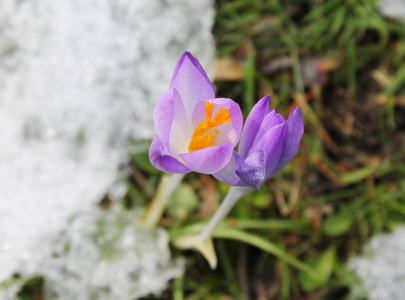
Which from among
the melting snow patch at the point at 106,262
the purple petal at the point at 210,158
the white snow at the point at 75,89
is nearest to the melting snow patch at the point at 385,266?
the melting snow patch at the point at 106,262

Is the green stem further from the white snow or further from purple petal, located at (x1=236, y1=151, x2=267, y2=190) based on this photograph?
the white snow

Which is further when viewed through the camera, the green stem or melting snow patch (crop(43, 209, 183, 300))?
melting snow patch (crop(43, 209, 183, 300))

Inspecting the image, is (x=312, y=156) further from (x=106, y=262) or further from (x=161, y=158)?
(x=161, y=158)

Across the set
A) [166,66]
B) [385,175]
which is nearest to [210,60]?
[166,66]

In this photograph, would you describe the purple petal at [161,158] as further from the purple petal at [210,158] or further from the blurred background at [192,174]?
the blurred background at [192,174]

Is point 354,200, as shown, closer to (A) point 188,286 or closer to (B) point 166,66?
(A) point 188,286

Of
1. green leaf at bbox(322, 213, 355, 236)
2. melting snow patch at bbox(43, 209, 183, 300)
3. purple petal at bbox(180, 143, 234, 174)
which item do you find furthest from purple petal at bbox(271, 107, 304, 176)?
green leaf at bbox(322, 213, 355, 236)
